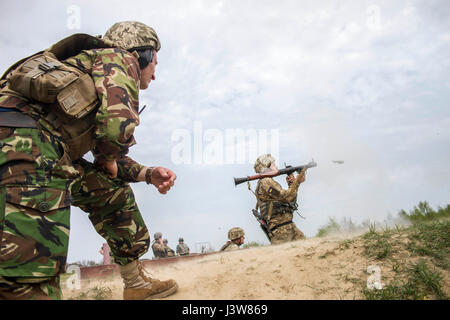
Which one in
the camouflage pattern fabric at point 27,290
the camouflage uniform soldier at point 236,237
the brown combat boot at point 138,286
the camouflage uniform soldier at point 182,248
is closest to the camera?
the camouflage pattern fabric at point 27,290

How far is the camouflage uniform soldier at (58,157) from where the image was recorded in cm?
177

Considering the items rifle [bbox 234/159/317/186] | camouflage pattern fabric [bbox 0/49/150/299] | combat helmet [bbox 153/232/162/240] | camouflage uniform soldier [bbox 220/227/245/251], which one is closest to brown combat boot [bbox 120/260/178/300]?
camouflage pattern fabric [bbox 0/49/150/299]

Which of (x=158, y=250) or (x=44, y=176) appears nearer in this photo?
(x=44, y=176)

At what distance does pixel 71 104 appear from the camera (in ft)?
6.98

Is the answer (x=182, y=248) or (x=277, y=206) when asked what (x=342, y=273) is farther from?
(x=182, y=248)

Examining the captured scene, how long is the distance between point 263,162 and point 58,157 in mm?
6116

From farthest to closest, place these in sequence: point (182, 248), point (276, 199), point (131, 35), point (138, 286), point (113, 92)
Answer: point (182, 248) → point (276, 199) → point (138, 286) → point (131, 35) → point (113, 92)

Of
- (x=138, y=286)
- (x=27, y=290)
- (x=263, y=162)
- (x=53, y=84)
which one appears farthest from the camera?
(x=263, y=162)

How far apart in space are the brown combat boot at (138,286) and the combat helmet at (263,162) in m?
4.89

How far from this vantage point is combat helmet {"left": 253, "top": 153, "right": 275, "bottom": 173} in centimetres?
789

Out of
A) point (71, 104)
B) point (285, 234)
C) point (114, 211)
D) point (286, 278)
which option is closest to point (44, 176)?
point (71, 104)

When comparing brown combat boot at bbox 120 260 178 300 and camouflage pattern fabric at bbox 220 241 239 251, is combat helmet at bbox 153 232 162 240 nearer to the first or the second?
camouflage pattern fabric at bbox 220 241 239 251

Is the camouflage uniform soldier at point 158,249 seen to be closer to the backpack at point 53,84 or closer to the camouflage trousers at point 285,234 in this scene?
the camouflage trousers at point 285,234

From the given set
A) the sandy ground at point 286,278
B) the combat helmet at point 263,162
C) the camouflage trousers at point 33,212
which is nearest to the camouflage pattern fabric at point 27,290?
the camouflage trousers at point 33,212
